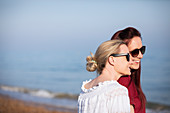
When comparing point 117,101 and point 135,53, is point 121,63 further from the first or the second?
point 135,53

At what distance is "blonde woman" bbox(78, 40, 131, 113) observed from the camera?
2.41 m

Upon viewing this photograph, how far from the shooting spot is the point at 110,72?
106 inches

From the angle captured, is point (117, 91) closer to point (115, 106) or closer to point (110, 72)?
point (115, 106)

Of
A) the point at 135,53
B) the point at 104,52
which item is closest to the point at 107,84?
the point at 104,52

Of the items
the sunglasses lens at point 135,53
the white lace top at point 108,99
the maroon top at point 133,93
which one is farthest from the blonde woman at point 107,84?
the sunglasses lens at point 135,53

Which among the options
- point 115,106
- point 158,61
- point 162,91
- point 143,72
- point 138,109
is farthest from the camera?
point 158,61

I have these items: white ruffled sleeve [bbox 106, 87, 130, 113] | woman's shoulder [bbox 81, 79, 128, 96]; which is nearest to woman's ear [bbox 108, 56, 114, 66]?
woman's shoulder [bbox 81, 79, 128, 96]

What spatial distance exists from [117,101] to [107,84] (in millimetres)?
192

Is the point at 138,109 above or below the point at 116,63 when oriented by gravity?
below

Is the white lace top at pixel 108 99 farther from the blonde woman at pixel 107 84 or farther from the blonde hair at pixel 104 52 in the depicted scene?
the blonde hair at pixel 104 52

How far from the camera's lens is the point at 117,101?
2391 mm

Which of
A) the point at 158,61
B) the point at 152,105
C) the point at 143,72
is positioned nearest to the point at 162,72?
the point at 143,72

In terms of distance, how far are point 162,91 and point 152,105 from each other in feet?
18.6

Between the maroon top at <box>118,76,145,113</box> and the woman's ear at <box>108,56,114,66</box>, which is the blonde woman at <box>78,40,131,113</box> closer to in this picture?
the woman's ear at <box>108,56,114,66</box>
